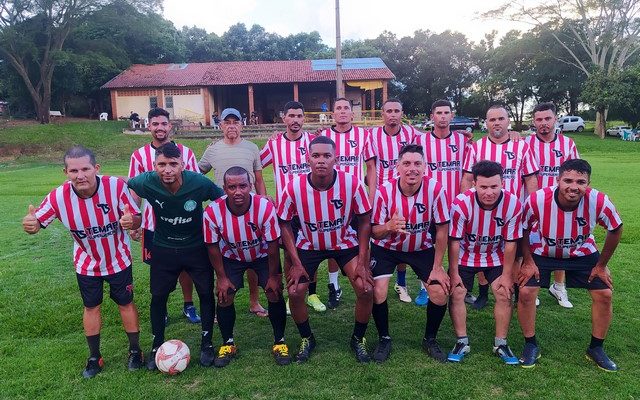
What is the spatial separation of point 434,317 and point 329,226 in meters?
1.24

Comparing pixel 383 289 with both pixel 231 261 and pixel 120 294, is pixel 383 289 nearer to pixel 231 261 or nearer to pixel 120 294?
pixel 231 261

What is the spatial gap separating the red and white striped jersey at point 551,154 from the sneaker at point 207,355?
13.0 feet

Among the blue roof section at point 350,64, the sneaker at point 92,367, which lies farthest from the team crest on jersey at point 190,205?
the blue roof section at point 350,64

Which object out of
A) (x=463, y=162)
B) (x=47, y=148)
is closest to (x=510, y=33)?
(x=47, y=148)

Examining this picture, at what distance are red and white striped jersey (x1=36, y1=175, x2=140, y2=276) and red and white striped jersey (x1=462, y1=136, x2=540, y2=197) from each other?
145 inches

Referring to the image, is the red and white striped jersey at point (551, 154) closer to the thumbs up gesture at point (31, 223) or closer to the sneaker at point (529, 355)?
the sneaker at point (529, 355)

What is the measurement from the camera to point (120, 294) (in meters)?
4.29

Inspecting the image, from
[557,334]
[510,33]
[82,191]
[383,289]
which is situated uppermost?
[510,33]

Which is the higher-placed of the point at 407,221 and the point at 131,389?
the point at 407,221

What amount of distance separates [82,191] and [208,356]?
1768 mm

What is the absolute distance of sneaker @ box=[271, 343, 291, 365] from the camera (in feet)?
13.8

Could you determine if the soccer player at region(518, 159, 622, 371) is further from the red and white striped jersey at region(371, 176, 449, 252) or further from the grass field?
the red and white striped jersey at region(371, 176, 449, 252)

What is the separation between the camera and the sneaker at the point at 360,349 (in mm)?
4223

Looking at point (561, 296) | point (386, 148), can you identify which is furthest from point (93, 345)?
point (561, 296)
